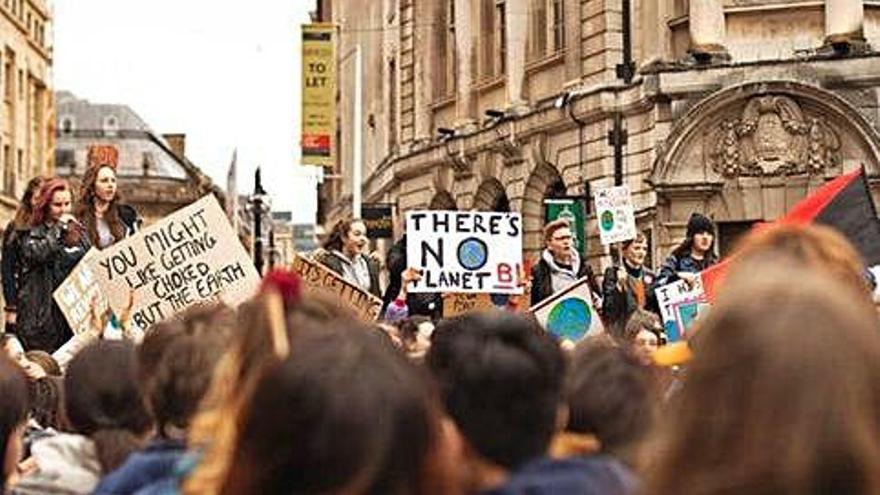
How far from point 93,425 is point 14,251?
697 cm

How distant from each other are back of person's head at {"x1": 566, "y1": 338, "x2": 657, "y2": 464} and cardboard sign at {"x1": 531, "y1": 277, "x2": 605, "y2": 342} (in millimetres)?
8180

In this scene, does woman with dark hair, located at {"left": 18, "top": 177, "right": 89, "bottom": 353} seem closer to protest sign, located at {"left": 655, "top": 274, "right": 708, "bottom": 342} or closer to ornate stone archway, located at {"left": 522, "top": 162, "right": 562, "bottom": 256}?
protest sign, located at {"left": 655, "top": 274, "right": 708, "bottom": 342}

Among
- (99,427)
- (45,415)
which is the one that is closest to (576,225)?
(45,415)

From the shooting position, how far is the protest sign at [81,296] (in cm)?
1155

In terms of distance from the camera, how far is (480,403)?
14.0 ft

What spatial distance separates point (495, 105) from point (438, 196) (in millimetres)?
2772

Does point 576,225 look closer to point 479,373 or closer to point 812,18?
point 812,18

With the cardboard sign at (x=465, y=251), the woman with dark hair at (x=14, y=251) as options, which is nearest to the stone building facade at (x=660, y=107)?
the cardboard sign at (x=465, y=251)

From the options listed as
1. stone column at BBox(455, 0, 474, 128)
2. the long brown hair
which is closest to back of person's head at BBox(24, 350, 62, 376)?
the long brown hair

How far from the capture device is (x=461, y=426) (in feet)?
14.0

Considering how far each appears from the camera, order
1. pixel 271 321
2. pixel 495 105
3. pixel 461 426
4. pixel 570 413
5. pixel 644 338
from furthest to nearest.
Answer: pixel 495 105 < pixel 644 338 < pixel 570 413 < pixel 461 426 < pixel 271 321

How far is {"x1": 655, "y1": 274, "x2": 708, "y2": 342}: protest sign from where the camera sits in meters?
13.1

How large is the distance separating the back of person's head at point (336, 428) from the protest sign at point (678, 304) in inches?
381

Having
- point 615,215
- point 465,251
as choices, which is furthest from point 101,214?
point 615,215
